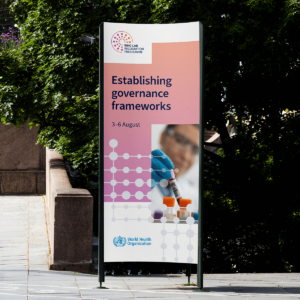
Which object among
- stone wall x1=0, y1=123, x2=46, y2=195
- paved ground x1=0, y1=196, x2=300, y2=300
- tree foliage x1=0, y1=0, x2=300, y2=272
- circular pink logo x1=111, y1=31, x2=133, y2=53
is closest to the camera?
paved ground x1=0, y1=196, x2=300, y2=300

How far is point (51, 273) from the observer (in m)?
5.48

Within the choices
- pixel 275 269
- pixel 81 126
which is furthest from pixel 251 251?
pixel 81 126

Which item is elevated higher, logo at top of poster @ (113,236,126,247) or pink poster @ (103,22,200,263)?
pink poster @ (103,22,200,263)

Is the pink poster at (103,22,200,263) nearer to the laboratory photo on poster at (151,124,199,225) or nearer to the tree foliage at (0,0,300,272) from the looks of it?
the laboratory photo on poster at (151,124,199,225)

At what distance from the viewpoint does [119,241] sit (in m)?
4.93

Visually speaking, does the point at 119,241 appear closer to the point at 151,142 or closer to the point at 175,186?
the point at 175,186

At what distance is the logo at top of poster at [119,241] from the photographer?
16.2 feet

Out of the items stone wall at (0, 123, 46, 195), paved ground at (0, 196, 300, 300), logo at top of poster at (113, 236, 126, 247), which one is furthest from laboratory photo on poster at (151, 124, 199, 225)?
stone wall at (0, 123, 46, 195)

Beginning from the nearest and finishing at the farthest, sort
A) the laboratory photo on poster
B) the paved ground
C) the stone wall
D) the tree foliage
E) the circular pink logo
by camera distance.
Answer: the paved ground < the circular pink logo < the laboratory photo on poster < the tree foliage < the stone wall

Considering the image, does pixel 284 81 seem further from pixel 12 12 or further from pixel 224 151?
pixel 12 12

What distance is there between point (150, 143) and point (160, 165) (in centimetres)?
27

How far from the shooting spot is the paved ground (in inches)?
183

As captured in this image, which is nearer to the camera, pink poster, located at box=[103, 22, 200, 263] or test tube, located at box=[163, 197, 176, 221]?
pink poster, located at box=[103, 22, 200, 263]

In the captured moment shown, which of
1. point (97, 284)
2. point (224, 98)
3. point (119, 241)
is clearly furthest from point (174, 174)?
point (224, 98)
